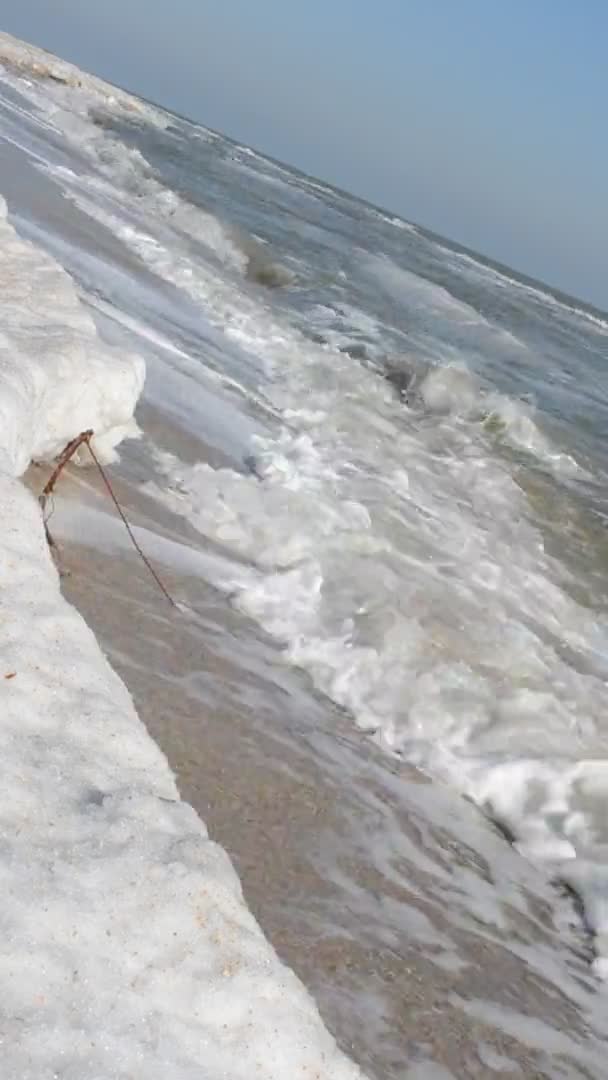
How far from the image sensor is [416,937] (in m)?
3.04

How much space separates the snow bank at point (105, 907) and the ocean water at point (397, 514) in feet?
4.00

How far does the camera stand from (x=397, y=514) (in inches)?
272

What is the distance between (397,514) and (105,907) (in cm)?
515

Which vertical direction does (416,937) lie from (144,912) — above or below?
below

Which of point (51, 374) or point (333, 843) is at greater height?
point (51, 374)

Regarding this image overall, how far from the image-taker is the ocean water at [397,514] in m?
4.29

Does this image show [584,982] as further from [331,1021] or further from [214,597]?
[214,597]

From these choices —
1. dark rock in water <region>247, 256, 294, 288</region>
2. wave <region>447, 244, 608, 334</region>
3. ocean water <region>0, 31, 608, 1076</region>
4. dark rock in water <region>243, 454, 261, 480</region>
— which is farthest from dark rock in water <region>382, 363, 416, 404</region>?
wave <region>447, 244, 608, 334</region>

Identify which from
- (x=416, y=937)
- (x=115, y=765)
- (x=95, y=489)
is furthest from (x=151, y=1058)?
(x=95, y=489)

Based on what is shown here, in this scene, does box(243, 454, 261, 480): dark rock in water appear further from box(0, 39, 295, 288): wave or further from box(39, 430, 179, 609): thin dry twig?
box(0, 39, 295, 288): wave

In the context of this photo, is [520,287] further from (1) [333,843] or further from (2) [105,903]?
(2) [105,903]

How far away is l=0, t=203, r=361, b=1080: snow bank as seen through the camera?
170 cm

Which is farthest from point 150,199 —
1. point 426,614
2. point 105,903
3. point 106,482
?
point 105,903

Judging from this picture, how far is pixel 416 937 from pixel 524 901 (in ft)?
2.24
